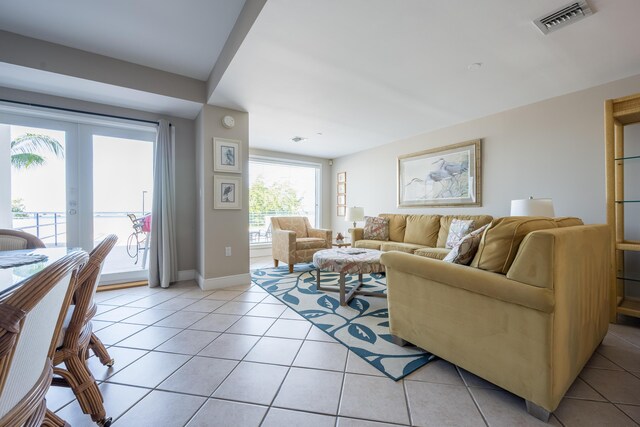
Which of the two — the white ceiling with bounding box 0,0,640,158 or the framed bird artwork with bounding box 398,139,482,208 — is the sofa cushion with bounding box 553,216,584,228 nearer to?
the white ceiling with bounding box 0,0,640,158

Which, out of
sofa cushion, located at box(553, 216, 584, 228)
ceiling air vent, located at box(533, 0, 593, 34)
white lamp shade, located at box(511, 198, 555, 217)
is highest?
ceiling air vent, located at box(533, 0, 593, 34)

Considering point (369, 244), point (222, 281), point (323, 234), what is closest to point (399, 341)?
point (222, 281)

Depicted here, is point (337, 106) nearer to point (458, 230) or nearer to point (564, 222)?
point (458, 230)

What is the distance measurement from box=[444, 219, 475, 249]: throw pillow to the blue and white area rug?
3.56 feet

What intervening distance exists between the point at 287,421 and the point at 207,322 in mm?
1360

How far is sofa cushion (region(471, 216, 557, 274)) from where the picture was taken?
1310mm

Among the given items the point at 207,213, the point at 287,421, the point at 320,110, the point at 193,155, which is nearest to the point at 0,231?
the point at 207,213

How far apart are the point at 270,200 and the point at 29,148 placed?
375 cm

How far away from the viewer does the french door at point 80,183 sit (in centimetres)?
280

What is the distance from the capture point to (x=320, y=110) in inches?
133

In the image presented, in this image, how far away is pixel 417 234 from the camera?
4098 millimetres

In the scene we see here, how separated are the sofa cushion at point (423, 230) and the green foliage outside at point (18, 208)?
505 centimetres

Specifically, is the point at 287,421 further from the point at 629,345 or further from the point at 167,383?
the point at 629,345

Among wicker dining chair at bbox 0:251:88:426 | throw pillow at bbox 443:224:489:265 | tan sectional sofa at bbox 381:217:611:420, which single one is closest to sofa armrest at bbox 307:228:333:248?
tan sectional sofa at bbox 381:217:611:420
